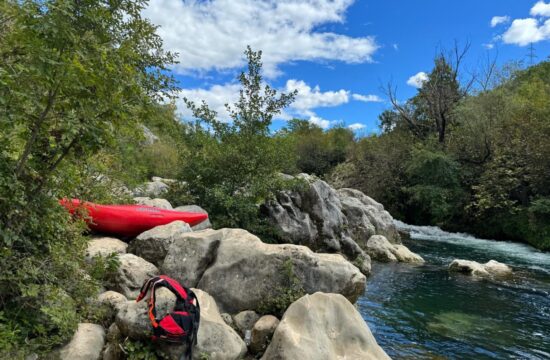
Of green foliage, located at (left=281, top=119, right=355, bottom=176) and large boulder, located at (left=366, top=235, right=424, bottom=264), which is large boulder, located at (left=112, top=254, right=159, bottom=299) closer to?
large boulder, located at (left=366, top=235, right=424, bottom=264)

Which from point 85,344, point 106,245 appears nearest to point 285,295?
point 85,344

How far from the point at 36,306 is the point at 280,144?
9.12 metres

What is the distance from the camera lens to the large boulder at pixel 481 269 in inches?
495

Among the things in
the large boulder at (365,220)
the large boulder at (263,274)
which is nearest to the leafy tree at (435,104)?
the large boulder at (365,220)

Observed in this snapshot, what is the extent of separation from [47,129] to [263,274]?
3610 millimetres

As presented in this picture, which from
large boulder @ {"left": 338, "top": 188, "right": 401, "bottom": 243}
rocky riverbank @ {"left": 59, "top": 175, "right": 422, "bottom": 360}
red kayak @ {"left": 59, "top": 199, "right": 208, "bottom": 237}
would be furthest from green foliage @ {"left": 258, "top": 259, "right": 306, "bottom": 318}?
large boulder @ {"left": 338, "top": 188, "right": 401, "bottom": 243}

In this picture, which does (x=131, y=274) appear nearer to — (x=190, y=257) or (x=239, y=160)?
(x=190, y=257)

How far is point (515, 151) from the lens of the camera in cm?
2039

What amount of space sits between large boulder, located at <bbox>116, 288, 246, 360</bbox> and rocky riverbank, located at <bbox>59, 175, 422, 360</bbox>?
0.04ft

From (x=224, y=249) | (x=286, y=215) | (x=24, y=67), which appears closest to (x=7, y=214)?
(x=24, y=67)

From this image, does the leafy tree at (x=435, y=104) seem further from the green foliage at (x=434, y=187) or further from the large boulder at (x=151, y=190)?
the large boulder at (x=151, y=190)

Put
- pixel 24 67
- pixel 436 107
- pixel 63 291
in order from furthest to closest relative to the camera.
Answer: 1. pixel 436 107
2. pixel 63 291
3. pixel 24 67

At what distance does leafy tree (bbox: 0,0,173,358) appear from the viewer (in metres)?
3.03

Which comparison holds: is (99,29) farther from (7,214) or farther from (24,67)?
(7,214)
